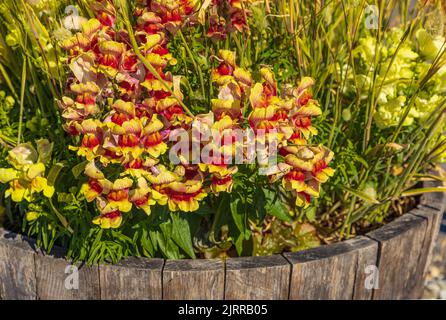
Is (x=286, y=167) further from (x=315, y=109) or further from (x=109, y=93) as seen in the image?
(x=109, y=93)

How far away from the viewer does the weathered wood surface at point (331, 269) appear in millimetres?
1311

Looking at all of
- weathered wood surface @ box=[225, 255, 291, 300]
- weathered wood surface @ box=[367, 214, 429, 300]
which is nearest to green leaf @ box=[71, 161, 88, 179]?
weathered wood surface @ box=[225, 255, 291, 300]

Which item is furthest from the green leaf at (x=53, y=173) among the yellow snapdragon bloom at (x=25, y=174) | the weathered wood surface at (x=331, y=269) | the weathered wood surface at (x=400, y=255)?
the weathered wood surface at (x=400, y=255)

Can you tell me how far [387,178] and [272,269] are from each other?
1.46ft

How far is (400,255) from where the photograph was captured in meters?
1.45

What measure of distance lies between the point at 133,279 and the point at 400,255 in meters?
0.63

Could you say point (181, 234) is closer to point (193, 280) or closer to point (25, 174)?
point (193, 280)

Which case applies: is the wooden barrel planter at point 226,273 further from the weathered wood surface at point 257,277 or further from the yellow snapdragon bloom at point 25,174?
the yellow snapdragon bloom at point 25,174

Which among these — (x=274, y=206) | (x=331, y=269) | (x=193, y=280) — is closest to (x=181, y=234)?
(x=193, y=280)

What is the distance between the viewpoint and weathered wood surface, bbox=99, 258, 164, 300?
126 cm

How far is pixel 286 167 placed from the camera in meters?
1.10

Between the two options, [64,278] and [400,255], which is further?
[400,255]

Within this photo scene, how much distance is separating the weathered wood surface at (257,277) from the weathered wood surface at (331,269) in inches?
0.9
